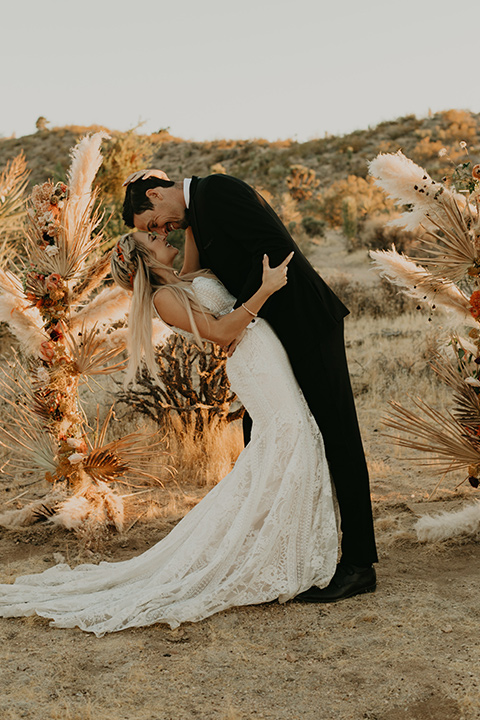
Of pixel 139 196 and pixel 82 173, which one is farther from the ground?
pixel 82 173

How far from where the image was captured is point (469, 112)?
34.3 meters

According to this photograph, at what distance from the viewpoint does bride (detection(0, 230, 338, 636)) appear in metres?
3.26

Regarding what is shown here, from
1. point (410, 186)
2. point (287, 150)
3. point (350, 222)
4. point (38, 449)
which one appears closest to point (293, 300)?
point (410, 186)

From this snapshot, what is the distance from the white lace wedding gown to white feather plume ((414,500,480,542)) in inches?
34.9

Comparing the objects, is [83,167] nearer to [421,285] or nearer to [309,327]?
[309,327]

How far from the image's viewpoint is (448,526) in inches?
158

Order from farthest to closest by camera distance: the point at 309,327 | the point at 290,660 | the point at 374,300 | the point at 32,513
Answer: the point at 374,300 → the point at 32,513 → the point at 309,327 → the point at 290,660

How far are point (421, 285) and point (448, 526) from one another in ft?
4.46

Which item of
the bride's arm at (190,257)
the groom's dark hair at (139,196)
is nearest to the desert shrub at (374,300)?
the bride's arm at (190,257)

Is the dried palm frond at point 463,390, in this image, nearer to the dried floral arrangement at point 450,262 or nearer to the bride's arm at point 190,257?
the dried floral arrangement at point 450,262

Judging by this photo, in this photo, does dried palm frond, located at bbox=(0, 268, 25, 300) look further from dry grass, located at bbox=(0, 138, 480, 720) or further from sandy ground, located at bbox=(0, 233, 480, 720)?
sandy ground, located at bbox=(0, 233, 480, 720)

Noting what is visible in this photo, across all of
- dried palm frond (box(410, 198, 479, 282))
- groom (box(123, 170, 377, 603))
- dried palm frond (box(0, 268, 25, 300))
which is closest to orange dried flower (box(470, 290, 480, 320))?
dried palm frond (box(410, 198, 479, 282))

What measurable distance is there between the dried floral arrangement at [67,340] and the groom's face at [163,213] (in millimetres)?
1279

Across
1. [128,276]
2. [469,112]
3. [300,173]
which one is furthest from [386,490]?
[469,112]
